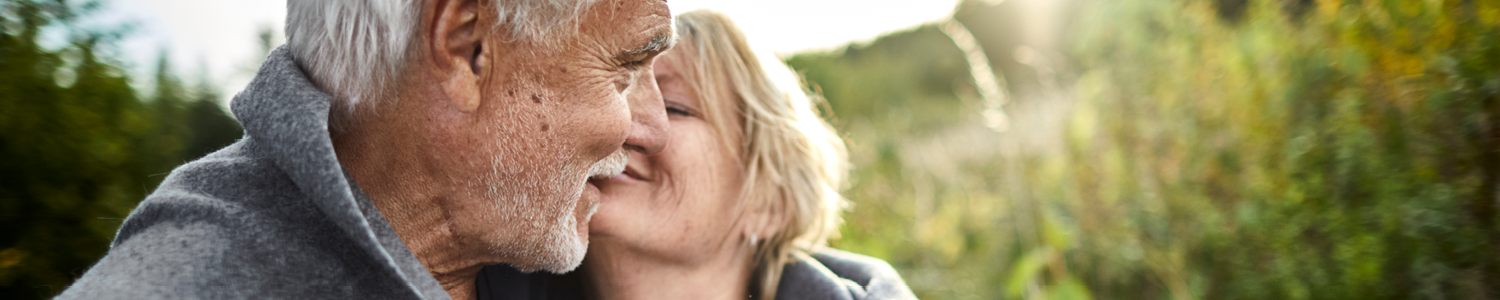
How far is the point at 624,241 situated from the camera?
186 centimetres

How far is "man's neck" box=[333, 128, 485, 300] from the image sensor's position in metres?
1.15

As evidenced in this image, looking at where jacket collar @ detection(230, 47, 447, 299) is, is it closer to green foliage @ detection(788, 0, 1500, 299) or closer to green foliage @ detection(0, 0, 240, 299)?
green foliage @ detection(0, 0, 240, 299)

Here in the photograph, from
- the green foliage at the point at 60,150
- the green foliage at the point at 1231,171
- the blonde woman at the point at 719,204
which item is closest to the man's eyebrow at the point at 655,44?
the blonde woman at the point at 719,204

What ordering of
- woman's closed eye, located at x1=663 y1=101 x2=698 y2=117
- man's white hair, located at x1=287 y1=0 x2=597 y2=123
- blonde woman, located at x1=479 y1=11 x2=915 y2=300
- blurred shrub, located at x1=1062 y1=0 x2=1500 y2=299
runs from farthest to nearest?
blurred shrub, located at x1=1062 y1=0 x2=1500 y2=299
woman's closed eye, located at x1=663 y1=101 x2=698 y2=117
blonde woman, located at x1=479 y1=11 x2=915 y2=300
man's white hair, located at x1=287 y1=0 x2=597 y2=123

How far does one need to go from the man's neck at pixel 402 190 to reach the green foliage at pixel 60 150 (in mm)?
833

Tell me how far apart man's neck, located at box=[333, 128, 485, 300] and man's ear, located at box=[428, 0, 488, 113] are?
0.14 meters

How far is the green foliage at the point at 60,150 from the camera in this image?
141 centimetres

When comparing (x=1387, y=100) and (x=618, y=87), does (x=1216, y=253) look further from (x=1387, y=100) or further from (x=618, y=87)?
(x=618, y=87)

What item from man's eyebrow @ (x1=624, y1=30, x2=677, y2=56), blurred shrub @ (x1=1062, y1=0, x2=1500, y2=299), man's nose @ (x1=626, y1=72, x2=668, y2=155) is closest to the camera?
man's eyebrow @ (x1=624, y1=30, x2=677, y2=56)

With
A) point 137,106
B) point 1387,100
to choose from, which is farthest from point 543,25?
point 1387,100

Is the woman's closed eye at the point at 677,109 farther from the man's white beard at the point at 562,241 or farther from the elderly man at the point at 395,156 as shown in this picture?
the elderly man at the point at 395,156

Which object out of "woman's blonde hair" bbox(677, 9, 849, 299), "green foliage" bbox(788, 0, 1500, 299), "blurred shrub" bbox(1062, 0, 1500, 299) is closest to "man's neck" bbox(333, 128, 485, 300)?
"woman's blonde hair" bbox(677, 9, 849, 299)

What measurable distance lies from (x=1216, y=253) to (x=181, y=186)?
433 centimetres

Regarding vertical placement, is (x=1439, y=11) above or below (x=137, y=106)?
above
